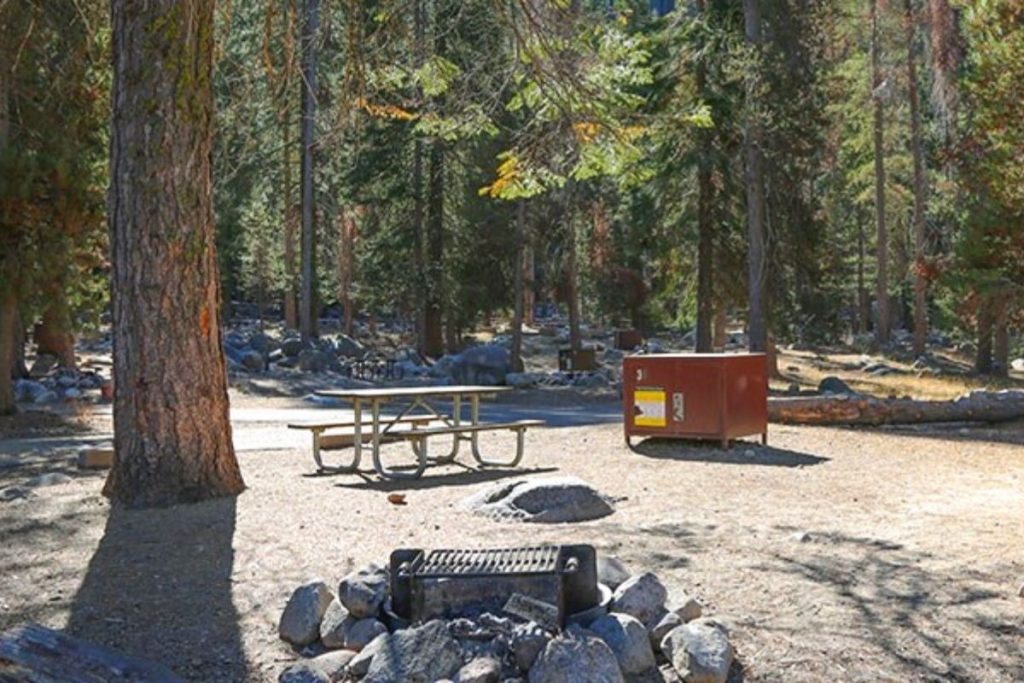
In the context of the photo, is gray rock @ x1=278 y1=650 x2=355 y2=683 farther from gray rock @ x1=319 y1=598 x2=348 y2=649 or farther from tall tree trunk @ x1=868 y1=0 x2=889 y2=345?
tall tree trunk @ x1=868 y1=0 x2=889 y2=345

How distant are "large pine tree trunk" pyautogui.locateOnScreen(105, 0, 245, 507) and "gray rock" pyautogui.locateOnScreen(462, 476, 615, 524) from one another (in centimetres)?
223

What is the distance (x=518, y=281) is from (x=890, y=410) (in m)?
14.7

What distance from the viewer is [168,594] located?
20.4 ft

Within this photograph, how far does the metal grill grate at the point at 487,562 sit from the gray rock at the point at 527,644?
1.31 ft

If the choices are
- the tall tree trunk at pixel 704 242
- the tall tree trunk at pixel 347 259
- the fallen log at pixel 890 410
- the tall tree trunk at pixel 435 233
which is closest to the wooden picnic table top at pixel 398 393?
the fallen log at pixel 890 410

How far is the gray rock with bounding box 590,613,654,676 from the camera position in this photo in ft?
16.1

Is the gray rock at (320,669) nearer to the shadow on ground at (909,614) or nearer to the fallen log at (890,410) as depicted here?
the shadow on ground at (909,614)

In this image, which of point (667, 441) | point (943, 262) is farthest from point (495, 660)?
point (943, 262)

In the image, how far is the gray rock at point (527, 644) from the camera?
4.68 metres

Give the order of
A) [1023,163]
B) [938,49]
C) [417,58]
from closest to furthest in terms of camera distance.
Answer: [417,58] < [1023,163] < [938,49]

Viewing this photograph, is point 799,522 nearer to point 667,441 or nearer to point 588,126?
point 588,126

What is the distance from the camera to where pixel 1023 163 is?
17.8 meters

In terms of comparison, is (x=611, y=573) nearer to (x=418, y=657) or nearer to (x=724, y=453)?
(x=418, y=657)

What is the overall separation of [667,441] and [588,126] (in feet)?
15.7
